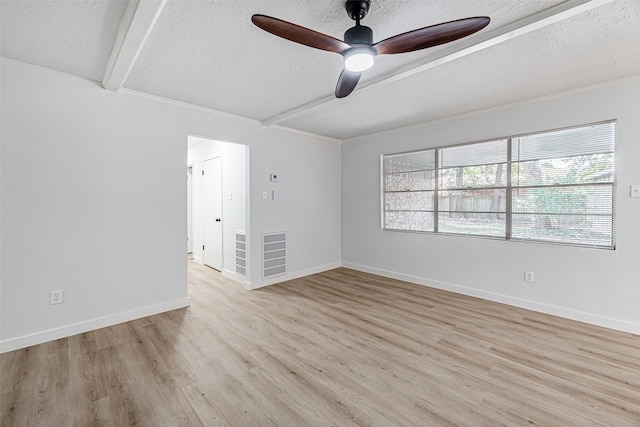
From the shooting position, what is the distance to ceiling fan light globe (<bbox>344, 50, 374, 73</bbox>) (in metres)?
1.77

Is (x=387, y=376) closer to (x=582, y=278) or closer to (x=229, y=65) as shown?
(x=582, y=278)

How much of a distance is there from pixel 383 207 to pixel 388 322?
7.60 ft

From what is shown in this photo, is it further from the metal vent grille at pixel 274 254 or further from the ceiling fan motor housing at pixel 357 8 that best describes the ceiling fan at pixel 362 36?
the metal vent grille at pixel 274 254

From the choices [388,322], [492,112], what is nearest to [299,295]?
[388,322]

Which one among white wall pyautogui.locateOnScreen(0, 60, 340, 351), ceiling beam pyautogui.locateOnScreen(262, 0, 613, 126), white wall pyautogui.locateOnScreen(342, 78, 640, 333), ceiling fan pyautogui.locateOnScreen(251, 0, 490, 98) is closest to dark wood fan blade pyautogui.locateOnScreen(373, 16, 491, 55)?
ceiling fan pyautogui.locateOnScreen(251, 0, 490, 98)

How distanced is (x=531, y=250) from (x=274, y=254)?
11.3 feet

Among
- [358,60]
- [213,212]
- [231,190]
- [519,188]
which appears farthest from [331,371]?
[213,212]

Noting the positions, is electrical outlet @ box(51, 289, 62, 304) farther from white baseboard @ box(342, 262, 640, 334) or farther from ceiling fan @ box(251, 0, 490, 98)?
white baseboard @ box(342, 262, 640, 334)

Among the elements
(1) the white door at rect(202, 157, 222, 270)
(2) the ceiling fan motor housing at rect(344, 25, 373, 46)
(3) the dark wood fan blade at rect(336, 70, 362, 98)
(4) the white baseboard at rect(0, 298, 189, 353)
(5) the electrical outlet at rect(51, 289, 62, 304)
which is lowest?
(4) the white baseboard at rect(0, 298, 189, 353)

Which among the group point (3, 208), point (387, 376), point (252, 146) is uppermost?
point (252, 146)

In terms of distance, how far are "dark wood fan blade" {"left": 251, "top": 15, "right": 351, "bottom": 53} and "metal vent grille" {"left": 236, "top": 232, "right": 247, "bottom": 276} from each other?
3128 mm

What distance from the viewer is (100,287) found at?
2906 millimetres

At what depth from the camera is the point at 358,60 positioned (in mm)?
1821

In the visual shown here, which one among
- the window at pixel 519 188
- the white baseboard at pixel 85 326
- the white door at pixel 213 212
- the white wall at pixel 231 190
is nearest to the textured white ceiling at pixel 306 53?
the window at pixel 519 188
